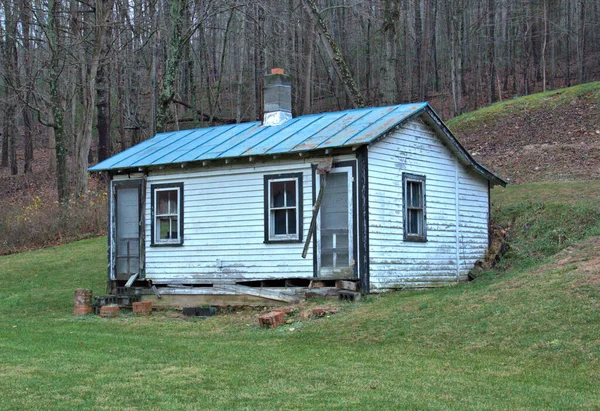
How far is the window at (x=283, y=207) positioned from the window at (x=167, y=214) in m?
2.57

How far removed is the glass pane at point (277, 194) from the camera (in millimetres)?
17188

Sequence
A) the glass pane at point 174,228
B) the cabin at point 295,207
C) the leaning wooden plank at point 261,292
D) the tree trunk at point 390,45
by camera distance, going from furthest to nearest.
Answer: the tree trunk at point 390,45 < the glass pane at point 174,228 < the leaning wooden plank at point 261,292 < the cabin at point 295,207

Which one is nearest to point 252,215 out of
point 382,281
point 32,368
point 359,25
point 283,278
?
point 283,278

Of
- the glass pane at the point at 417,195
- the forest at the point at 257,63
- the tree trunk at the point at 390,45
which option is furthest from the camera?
the forest at the point at 257,63

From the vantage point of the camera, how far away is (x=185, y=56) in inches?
1591

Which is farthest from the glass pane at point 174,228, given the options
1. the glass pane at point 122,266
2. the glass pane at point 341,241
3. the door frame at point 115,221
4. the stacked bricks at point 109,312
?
the glass pane at point 341,241

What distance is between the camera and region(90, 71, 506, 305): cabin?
16.4 metres

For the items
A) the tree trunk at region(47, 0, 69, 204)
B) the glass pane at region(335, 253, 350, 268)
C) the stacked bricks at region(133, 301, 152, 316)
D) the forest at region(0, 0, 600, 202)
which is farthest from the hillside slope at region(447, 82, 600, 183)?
the tree trunk at region(47, 0, 69, 204)

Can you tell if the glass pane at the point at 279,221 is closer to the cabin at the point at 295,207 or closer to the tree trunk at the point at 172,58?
the cabin at the point at 295,207

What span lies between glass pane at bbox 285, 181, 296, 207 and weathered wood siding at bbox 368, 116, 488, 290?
5.82ft

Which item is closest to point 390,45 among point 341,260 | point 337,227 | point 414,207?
point 414,207

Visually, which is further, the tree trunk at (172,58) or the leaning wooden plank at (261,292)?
the tree trunk at (172,58)

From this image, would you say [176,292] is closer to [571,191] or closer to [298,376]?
[298,376]

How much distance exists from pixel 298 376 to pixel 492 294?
5397 mm
